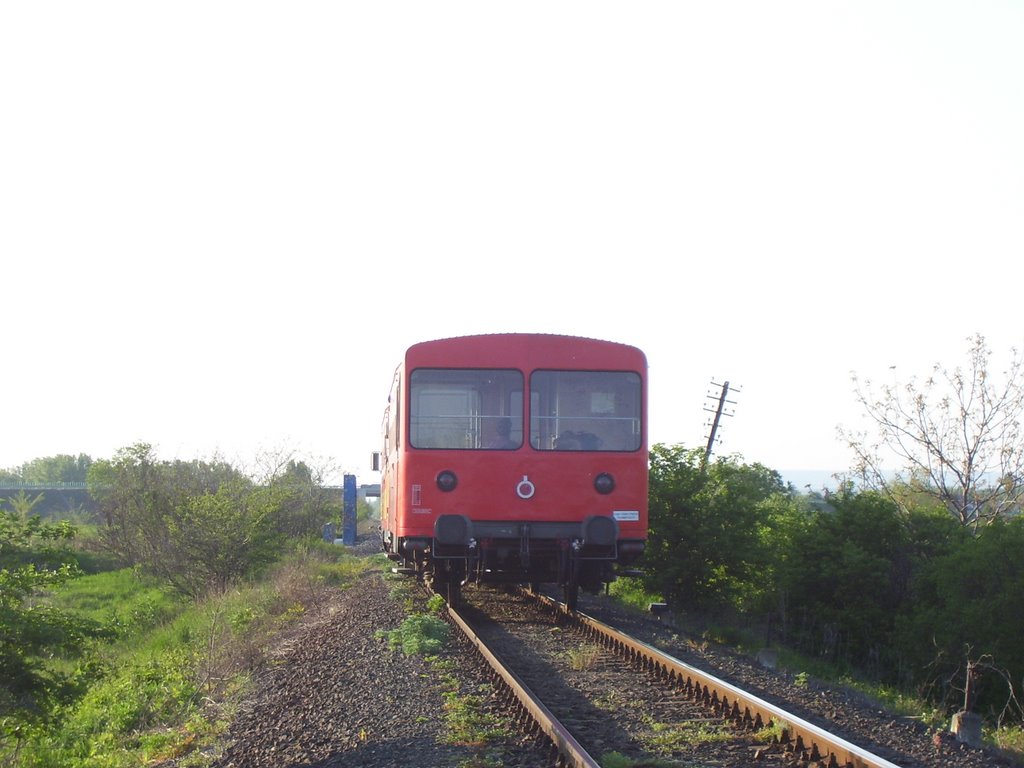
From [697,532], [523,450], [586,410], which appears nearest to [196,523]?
[697,532]

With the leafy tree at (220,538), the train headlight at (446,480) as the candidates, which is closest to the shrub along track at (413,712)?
the train headlight at (446,480)

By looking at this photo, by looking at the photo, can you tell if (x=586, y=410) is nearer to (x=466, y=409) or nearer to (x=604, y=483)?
(x=604, y=483)

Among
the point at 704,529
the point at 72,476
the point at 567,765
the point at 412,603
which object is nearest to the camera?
the point at 567,765

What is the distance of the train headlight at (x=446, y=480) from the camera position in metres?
11.7

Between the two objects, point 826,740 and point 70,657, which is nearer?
point 826,740

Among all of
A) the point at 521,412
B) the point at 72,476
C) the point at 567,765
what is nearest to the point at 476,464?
the point at 521,412

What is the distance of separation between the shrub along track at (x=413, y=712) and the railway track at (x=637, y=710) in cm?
8

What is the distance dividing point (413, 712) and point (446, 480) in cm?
439

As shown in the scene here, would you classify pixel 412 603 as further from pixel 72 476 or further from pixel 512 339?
pixel 72 476

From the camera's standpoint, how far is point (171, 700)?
10.5 meters

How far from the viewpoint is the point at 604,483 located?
466 inches

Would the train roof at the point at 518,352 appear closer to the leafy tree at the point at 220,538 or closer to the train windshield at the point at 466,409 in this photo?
the train windshield at the point at 466,409

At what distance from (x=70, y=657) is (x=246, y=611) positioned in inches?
188

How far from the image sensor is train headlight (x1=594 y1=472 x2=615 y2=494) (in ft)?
38.8
